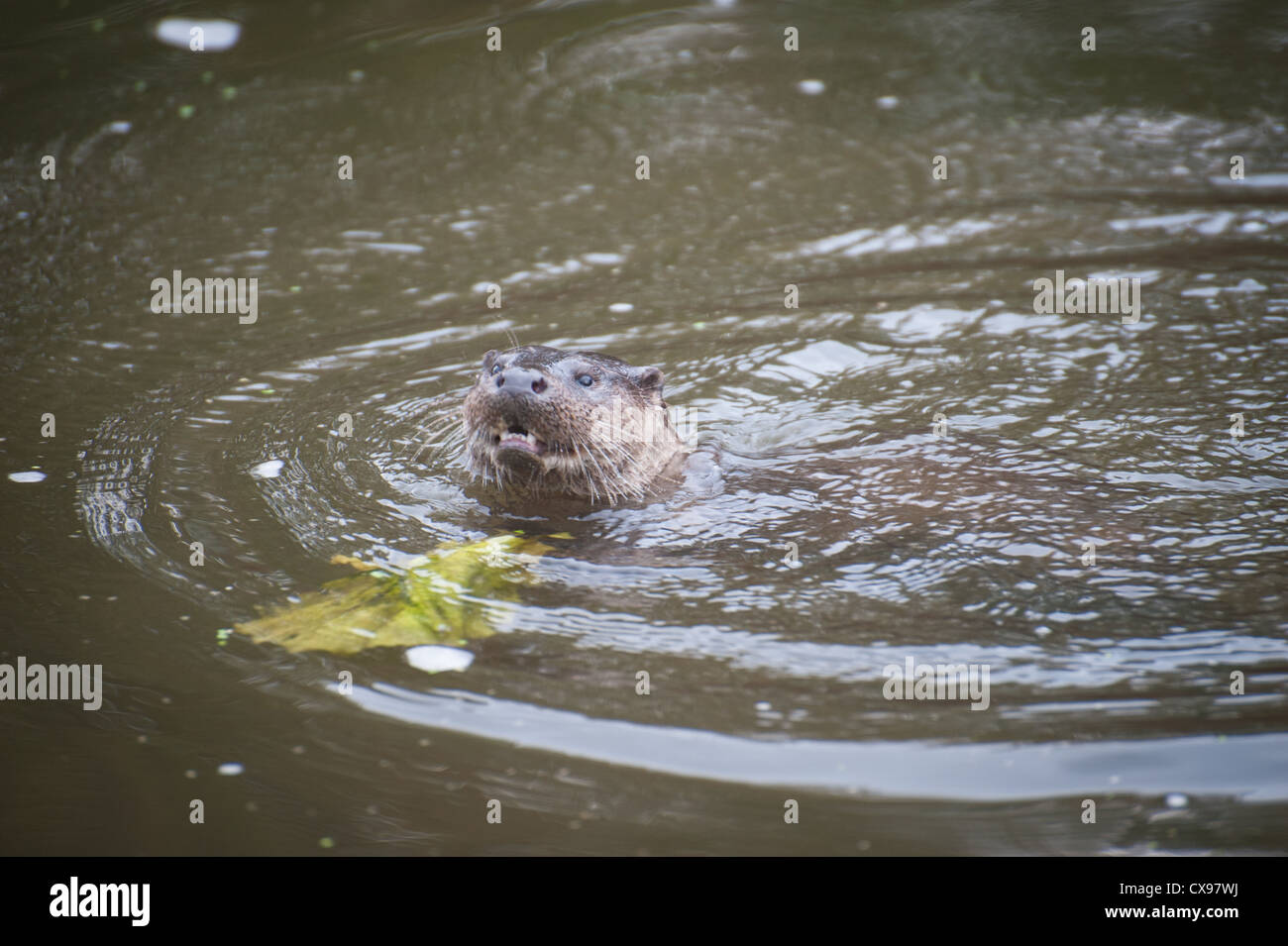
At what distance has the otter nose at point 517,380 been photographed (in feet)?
Answer: 13.5

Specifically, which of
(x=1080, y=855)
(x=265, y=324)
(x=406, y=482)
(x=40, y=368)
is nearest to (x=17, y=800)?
(x=406, y=482)

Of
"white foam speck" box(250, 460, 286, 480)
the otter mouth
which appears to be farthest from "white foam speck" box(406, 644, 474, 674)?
"white foam speck" box(250, 460, 286, 480)

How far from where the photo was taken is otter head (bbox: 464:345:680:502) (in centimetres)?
420

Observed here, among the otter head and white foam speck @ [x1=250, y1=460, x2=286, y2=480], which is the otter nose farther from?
white foam speck @ [x1=250, y1=460, x2=286, y2=480]

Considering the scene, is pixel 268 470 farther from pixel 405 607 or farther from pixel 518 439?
pixel 405 607

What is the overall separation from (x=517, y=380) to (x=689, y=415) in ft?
5.17

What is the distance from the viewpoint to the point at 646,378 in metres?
4.71

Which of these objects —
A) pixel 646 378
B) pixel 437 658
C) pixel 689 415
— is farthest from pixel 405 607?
pixel 689 415

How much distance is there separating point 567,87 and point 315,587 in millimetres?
5495

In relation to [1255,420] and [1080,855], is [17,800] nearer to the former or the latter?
[1080,855]

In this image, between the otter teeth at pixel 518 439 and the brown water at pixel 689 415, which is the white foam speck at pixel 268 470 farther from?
Answer: the otter teeth at pixel 518 439

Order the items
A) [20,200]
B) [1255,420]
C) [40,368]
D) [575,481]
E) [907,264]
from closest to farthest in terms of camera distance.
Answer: [575,481], [1255,420], [40,368], [907,264], [20,200]
